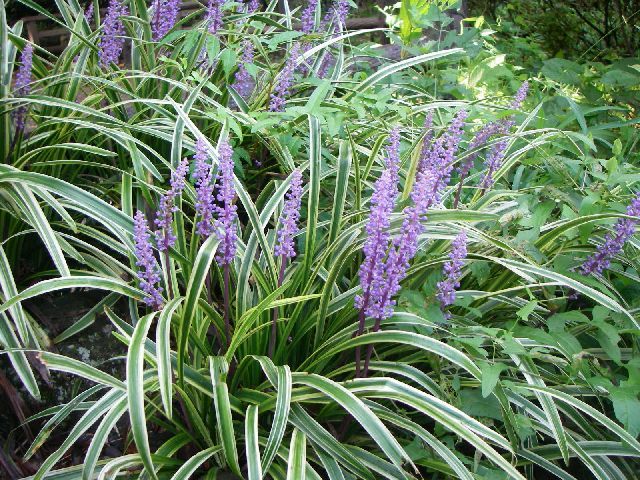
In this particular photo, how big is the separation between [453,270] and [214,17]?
71.5 inches

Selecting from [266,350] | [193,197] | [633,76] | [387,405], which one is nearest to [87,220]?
[193,197]

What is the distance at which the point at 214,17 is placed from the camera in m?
3.29

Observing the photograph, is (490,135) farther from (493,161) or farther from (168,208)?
(168,208)

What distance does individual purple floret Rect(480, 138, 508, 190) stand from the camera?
2.87 meters

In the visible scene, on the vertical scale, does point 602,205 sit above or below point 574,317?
above

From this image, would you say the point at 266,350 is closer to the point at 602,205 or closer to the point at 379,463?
the point at 379,463

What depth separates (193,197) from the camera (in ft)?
8.56

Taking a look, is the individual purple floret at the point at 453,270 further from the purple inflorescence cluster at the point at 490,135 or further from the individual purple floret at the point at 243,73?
the individual purple floret at the point at 243,73

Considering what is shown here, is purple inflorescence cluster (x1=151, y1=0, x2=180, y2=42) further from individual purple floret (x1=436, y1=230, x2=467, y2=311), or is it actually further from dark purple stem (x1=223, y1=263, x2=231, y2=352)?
individual purple floret (x1=436, y1=230, x2=467, y2=311)

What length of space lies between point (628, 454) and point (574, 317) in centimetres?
45

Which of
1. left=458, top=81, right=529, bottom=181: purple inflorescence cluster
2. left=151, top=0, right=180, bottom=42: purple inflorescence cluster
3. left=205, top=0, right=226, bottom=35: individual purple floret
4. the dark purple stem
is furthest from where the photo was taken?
left=151, top=0, right=180, bottom=42: purple inflorescence cluster

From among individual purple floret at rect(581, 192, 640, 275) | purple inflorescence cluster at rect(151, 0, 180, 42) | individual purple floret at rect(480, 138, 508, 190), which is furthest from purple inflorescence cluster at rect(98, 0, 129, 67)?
individual purple floret at rect(581, 192, 640, 275)

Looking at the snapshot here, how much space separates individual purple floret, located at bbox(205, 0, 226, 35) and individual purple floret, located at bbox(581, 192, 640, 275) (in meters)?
1.88

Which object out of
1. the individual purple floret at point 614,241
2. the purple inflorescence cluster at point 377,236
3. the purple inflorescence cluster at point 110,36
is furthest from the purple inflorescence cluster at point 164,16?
the individual purple floret at point 614,241
